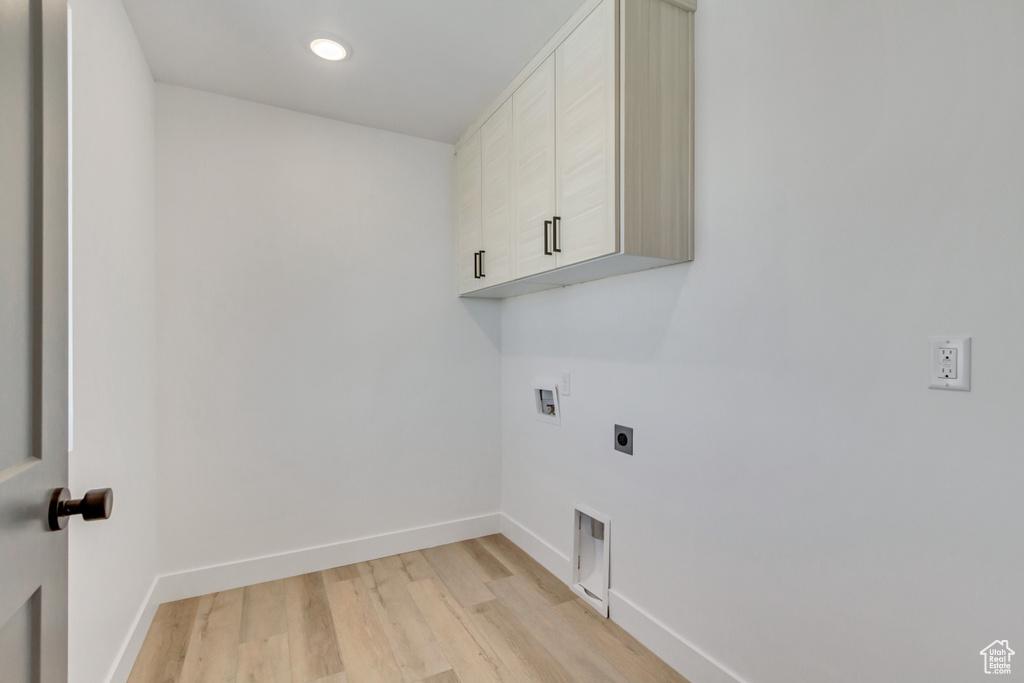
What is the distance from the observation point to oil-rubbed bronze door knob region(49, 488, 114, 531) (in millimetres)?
717

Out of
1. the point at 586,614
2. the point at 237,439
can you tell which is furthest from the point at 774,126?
the point at 237,439

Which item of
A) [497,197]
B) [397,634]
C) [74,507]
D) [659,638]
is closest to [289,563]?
[397,634]

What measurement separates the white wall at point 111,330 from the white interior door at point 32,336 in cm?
73

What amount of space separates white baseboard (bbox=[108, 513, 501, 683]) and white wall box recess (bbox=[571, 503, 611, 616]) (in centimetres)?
85

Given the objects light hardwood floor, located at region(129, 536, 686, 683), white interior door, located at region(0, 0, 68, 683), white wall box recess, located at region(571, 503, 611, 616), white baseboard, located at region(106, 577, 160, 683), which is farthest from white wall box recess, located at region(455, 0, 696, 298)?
white baseboard, located at region(106, 577, 160, 683)

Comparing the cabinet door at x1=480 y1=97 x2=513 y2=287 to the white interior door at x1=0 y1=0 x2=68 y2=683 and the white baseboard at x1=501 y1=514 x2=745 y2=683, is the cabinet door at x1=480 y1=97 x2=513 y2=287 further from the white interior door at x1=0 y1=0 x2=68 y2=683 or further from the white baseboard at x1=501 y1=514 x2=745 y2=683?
the white interior door at x1=0 y1=0 x2=68 y2=683

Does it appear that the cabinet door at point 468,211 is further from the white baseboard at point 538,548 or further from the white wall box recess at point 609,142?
the white baseboard at point 538,548

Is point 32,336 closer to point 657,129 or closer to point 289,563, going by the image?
point 657,129

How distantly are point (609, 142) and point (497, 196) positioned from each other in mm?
891

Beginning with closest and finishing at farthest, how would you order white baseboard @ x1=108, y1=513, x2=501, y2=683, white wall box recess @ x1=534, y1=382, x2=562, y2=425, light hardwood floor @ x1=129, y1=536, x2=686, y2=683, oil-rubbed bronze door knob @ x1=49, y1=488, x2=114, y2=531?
oil-rubbed bronze door knob @ x1=49, y1=488, x2=114, y2=531 < light hardwood floor @ x1=129, y1=536, x2=686, y2=683 < white baseboard @ x1=108, y1=513, x2=501, y2=683 < white wall box recess @ x1=534, y1=382, x2=562, y2=425

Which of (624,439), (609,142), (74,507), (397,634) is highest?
(609,142)

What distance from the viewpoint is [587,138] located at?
1.75 m

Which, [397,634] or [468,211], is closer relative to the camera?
[397,634]

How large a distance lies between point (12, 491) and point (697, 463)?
1.71 metres
